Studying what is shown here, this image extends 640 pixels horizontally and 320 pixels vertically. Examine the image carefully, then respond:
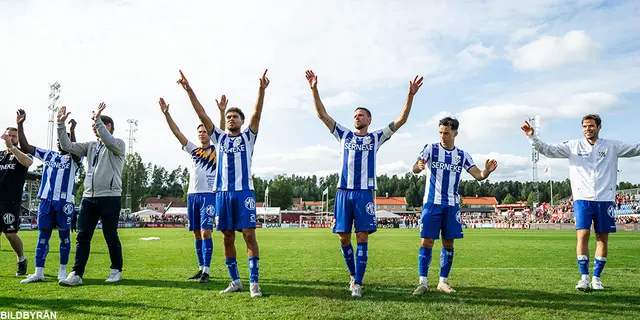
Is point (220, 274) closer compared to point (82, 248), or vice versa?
point (82, 248)

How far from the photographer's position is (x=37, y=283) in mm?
7715

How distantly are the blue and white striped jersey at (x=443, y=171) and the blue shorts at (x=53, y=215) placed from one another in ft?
20.9

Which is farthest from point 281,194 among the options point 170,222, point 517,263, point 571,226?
point 517,263

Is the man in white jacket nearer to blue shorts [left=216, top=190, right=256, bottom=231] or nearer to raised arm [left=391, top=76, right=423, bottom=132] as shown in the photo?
raised arm [left=391, top=76, right=423, bottom=132]

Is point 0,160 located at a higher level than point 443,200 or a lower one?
higher

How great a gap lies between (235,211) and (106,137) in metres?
2.72

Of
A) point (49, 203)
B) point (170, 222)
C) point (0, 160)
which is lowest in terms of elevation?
point (170, 222)

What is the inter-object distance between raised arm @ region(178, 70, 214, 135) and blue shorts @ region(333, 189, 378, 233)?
2.20 m

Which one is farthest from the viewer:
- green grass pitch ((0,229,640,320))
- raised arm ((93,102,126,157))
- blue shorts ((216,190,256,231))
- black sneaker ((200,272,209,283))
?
black sneaker ((200,272,209,283))

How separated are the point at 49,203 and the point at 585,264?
912 centimetres

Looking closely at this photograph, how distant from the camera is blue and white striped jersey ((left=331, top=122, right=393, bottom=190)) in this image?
6957mm

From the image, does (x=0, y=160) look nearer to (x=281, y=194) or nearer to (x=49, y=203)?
(x=49, y=203)

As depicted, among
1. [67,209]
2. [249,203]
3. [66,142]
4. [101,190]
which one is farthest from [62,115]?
[249,203]

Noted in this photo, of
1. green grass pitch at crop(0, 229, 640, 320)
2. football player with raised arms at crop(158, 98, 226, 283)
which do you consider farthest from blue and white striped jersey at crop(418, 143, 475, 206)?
football player with raised arms at crop(158, 98, 226, 283)
